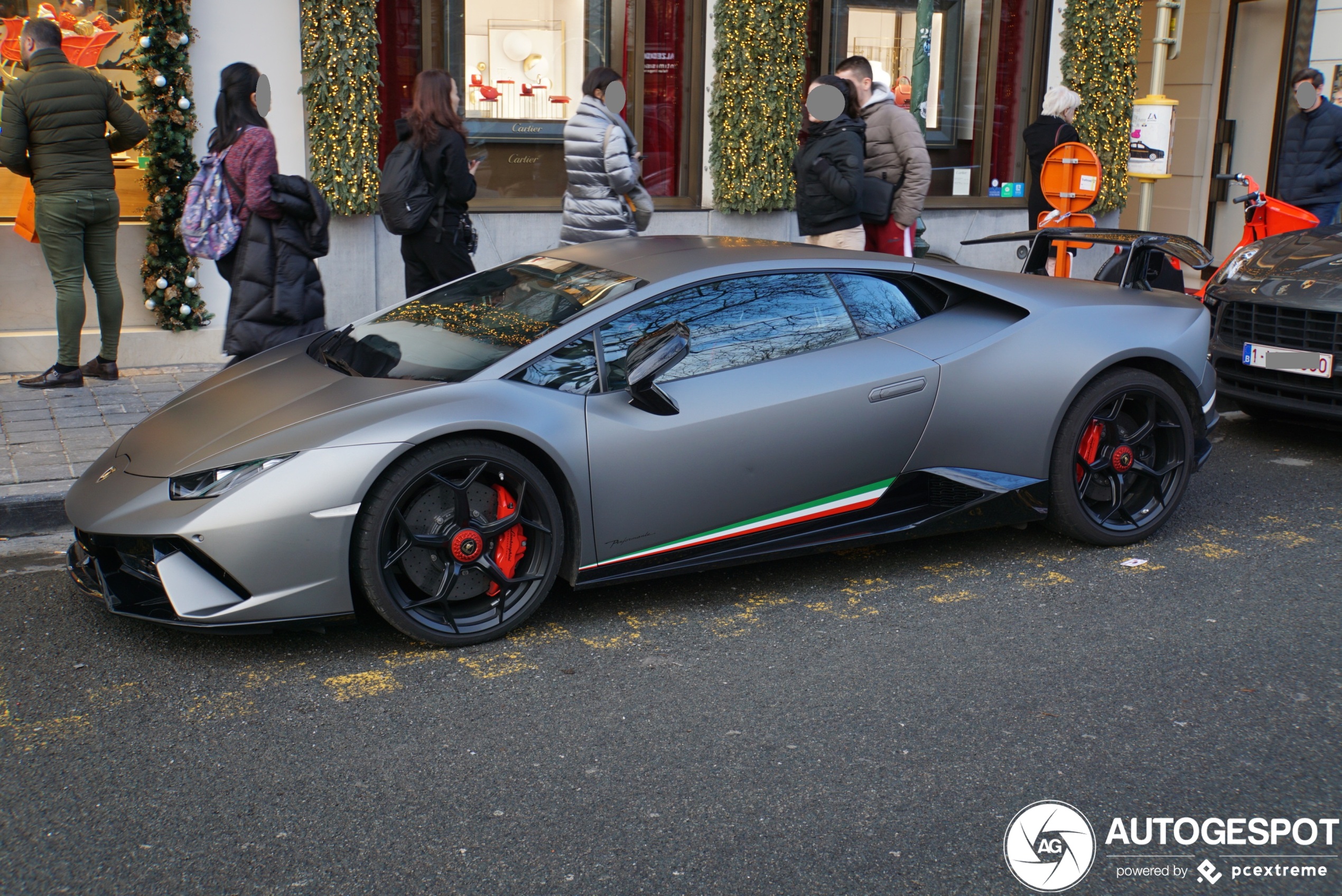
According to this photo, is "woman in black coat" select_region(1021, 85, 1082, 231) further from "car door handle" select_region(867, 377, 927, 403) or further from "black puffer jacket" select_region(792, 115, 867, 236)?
"car door handle" select_region(867, 377, 927, 403)

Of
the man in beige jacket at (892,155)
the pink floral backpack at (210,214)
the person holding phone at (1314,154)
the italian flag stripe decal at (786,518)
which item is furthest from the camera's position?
the person holding phone at (1314,154)

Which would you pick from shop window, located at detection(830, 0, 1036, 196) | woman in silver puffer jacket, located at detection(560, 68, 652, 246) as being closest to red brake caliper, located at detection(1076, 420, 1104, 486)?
woman in silver puffer jacket, located at detection(560, 68, 652, 246)

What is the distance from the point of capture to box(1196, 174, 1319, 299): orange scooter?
9.38 metres

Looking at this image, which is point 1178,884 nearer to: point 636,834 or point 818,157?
point 636,834

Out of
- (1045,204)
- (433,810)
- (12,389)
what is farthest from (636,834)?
(1045,204)

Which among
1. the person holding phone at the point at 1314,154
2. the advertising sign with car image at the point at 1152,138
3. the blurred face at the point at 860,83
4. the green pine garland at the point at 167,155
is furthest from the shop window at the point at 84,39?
the person holding phone at the point at 1314,154

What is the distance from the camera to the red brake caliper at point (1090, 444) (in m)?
4.96

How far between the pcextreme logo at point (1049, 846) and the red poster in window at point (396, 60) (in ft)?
→ 24.5

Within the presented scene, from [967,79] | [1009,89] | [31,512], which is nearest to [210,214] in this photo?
[31,512]

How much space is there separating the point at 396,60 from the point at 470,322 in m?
5.48

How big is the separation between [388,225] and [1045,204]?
5149 millimetres

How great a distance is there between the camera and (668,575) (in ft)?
14.4

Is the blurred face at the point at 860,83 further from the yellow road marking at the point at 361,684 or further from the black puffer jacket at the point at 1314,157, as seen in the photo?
the yellow road marking at the point at 361,684

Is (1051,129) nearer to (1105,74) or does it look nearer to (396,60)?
(1105,74)
